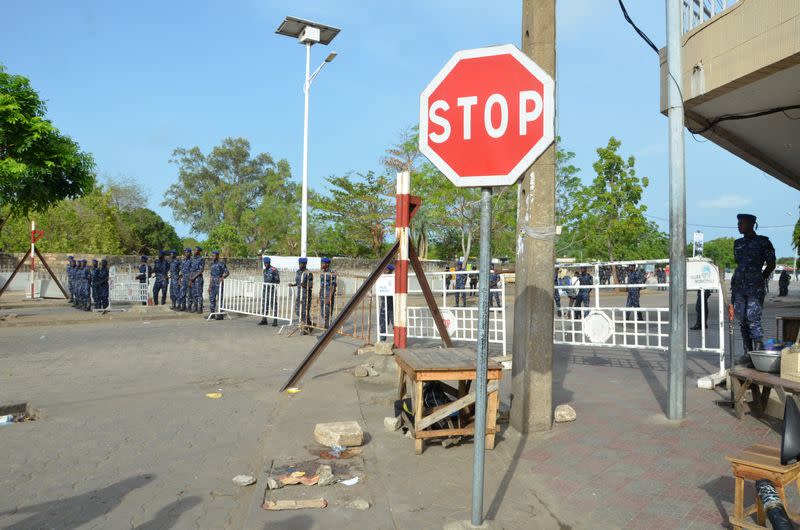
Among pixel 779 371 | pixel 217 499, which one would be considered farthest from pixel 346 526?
pixel 779 371

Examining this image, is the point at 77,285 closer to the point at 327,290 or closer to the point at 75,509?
the point at 327,290

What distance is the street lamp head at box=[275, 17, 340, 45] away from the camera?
795 inches

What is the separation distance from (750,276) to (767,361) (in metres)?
1.91

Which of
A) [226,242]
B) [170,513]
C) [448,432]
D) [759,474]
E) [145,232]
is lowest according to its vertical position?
[170,513]

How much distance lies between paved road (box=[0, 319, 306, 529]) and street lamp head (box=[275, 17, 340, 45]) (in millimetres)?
13128

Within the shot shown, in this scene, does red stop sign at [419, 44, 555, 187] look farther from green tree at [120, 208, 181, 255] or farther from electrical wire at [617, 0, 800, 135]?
green tree at [120, 208, 181, 255]

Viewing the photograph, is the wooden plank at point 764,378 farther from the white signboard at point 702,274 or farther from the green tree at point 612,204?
the green tree at point 612,204

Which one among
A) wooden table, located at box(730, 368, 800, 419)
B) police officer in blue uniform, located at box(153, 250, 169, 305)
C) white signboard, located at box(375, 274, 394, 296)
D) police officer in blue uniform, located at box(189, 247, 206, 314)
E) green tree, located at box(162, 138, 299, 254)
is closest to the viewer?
wooden table, located at box(730, 368, 800, 419)

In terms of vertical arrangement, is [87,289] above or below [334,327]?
above

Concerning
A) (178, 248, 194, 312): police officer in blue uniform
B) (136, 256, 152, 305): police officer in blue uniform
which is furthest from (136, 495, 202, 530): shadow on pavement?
(136, 256, 152, 305): police officer in blue uniform

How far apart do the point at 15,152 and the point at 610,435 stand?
1472 cm

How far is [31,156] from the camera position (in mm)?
14352

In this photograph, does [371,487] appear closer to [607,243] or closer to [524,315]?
[524,315]

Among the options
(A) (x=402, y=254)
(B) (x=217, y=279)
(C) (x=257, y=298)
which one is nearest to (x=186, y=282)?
(B) (x=217, y=279)
